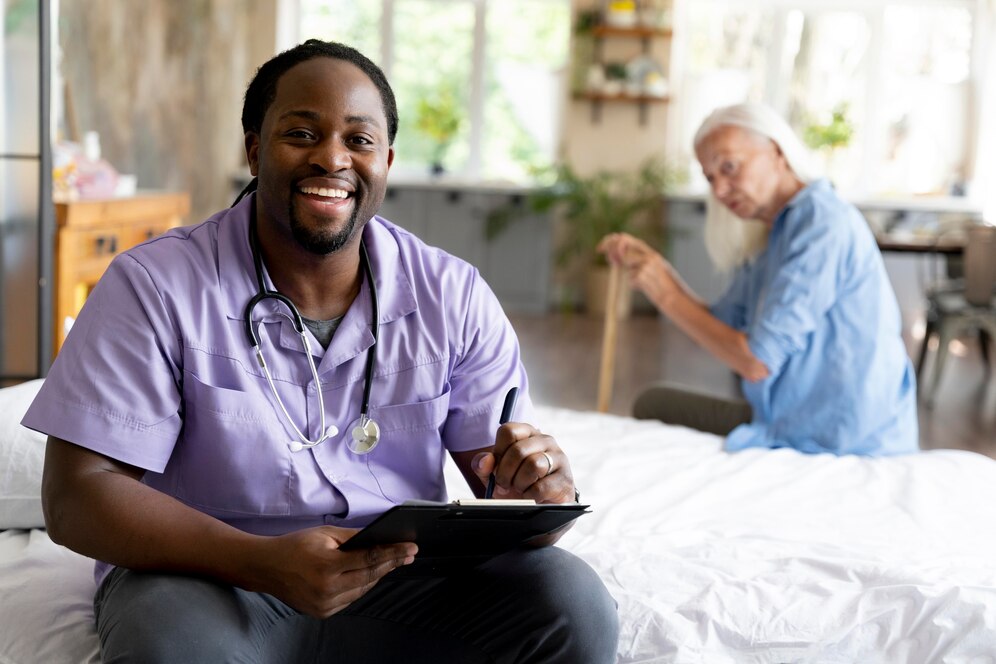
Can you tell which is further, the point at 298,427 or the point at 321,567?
the point at 298,427

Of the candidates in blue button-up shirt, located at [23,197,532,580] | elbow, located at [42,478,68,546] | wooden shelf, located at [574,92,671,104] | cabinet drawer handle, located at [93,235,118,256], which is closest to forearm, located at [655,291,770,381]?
blue button-up shirt, located at [23,197,532,580]

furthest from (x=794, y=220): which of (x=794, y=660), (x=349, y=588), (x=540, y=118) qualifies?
(x=540, y=118)

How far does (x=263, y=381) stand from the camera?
56.3 inches

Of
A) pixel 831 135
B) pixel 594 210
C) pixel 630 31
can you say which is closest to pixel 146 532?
pixel 594 210

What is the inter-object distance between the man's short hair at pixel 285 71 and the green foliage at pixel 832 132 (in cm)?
660

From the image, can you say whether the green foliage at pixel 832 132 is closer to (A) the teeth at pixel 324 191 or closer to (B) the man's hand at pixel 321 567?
(A) the teeth at pixel 324 191

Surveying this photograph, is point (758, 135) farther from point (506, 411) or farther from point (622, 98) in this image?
point (622, 98)

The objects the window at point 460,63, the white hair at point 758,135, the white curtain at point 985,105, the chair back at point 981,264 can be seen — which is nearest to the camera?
the white hair at point 758,135

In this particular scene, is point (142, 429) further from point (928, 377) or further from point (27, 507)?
point (928, 377)

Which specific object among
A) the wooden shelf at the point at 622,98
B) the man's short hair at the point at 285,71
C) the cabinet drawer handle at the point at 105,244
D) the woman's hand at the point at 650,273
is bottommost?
the cabinet drawer handle at the point at 105,244

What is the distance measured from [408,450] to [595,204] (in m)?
6.03

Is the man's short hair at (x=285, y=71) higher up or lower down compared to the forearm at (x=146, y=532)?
higher up

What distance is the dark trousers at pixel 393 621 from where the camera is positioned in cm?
120

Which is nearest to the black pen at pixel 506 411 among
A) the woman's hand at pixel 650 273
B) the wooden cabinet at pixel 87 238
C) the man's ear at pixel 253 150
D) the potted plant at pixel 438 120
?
the man's ear at pixel 253 150
